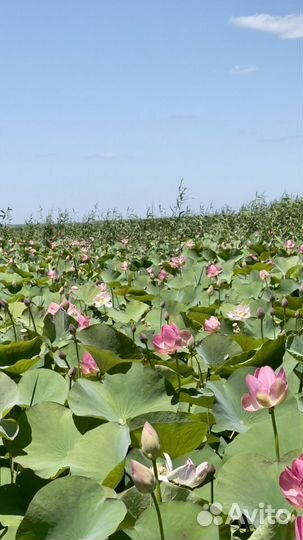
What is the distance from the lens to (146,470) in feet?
2.60

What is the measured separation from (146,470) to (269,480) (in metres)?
0.22

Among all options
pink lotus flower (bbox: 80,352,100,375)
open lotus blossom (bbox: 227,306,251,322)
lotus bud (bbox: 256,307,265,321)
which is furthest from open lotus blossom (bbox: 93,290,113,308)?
pink lotus flower (bbox: 80,352,100,375)

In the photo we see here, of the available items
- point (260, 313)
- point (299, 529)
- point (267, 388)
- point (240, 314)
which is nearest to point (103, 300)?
point (240, 314)

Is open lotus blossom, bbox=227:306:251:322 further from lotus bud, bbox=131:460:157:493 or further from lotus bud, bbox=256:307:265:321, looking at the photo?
lotus bud, bbox=131:460:157:493

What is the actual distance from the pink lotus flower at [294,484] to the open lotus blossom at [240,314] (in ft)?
4.77

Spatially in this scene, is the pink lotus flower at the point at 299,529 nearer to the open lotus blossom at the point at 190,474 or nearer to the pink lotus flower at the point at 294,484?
the pink lotus flower at the point at 294,484

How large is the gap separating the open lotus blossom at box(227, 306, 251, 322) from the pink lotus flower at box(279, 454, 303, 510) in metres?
1.45

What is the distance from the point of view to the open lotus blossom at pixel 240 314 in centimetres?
224

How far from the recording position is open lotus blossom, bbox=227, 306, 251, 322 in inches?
88.3

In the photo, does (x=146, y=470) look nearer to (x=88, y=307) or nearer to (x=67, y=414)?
(x=67, y=414)

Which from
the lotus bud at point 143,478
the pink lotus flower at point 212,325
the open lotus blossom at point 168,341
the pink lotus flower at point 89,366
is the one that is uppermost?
the lotus bud at point 143,478

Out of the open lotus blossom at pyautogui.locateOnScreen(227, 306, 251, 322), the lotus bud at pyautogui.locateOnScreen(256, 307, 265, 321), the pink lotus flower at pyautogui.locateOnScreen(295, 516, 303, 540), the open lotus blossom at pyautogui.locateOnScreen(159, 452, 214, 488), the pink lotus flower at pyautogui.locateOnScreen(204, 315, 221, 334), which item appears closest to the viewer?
the pink lotus flower at pyautogui.locateOnScreen(295, 516, 303, 540)

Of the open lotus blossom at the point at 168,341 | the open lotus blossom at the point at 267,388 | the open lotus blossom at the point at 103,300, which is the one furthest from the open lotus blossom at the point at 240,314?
the open lotus blossom at the point at 267,388

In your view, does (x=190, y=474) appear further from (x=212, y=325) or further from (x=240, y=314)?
(x=240, y=314)
